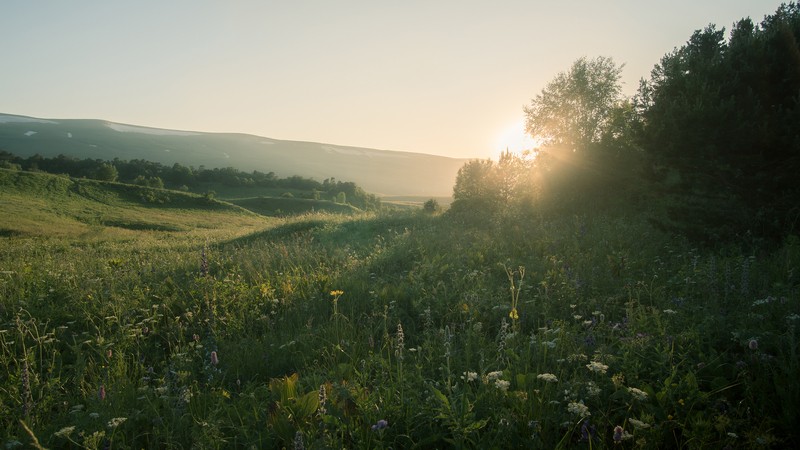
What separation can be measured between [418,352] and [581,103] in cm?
4526

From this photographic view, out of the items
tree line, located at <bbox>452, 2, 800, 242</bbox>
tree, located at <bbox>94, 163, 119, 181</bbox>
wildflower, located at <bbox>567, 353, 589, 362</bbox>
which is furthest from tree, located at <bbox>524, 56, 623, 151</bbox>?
tree, located at <bbox>94, 163, 119, 181</bbox>

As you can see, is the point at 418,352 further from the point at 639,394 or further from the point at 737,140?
the point at 737,140

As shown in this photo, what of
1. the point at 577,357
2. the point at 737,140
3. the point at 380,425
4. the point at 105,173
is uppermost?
the point at 737,140

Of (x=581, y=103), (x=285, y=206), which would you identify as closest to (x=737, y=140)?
(x=581, y=103)

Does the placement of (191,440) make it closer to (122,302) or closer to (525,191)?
(122,302)

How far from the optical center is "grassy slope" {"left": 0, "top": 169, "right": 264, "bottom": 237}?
33.4 meters

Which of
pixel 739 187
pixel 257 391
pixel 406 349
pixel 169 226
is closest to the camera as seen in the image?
pixel 257 391

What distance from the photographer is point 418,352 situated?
486cm

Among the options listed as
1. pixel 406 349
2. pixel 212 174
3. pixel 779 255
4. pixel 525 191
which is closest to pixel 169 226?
pixel 525 191

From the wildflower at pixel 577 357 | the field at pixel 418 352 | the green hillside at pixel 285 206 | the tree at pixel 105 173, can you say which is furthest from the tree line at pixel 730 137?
the tree at pixel 105 173

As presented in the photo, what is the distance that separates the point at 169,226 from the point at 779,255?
43830mm

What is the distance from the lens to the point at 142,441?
12.1 feet

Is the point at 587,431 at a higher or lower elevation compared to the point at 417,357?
higher

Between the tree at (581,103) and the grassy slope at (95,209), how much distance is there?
34.7 meters
